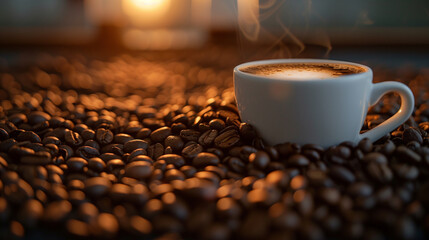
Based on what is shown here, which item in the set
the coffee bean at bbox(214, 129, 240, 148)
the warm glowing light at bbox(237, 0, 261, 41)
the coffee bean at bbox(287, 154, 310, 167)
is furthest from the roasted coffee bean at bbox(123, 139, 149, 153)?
the warm glowing light at bbox(237, 0, 261, 41)

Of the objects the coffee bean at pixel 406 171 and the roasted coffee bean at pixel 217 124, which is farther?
the roasted coffee bean at pixel 217 124

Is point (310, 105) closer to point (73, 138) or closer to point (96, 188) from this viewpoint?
point (96, 188)

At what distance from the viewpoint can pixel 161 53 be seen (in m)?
3.01

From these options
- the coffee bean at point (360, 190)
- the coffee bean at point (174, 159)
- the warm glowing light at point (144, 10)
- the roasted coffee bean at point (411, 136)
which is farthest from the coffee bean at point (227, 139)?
the warm glowing light at point (144, 10)

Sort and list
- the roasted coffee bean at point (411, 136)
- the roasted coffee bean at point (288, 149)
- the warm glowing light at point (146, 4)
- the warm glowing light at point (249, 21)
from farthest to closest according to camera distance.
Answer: the warm glowing light at point (146, 4) < the warm glowing light at point (249, 21) < the roasted coffee bean at point (411, 136) < the roasted coffee bean at point (288, 149)

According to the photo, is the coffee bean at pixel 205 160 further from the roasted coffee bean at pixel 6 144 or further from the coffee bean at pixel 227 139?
the roasted coffee bean at pixel 6 144

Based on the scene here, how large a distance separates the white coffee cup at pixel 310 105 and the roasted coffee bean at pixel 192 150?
156 mm

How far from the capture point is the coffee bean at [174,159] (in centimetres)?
89

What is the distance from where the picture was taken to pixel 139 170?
0.81m

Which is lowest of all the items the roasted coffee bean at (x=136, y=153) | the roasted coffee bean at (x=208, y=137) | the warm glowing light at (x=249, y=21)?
the roasted coffee bean at (x=136, y=153)

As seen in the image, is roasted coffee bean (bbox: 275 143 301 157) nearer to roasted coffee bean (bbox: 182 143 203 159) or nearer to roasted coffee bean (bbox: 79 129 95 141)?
roasted coffee bean (bbox: 182 143 203 159)

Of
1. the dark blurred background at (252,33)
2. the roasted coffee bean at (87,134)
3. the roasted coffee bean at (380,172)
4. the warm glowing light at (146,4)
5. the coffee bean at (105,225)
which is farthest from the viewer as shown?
the warm glowing light at (146,4)

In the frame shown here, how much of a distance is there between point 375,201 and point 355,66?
0.44 metres

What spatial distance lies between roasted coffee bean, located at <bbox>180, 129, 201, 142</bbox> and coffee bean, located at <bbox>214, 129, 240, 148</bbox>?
0.26ft
